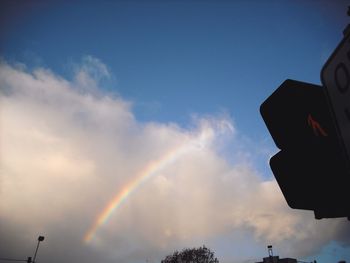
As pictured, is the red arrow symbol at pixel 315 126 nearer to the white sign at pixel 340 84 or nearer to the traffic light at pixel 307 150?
the traffic light at pixel 307 150

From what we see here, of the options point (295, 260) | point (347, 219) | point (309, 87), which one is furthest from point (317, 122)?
point (295, 260)

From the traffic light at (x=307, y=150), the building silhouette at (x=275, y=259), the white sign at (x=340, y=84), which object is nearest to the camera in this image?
the white sign at (x=340, y=84)

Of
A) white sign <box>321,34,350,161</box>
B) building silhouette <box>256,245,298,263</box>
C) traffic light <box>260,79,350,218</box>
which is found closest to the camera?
white sign <box>321,34,350,161</box>

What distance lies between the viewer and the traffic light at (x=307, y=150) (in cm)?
176

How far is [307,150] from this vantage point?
6.16 ft

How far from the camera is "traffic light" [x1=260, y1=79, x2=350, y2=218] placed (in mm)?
1763

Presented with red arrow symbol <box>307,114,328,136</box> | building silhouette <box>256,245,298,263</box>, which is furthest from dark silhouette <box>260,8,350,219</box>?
building silhouette <box>256,245,298,263</box>

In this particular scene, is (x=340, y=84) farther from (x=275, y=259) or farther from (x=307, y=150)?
(x=275, y=259)

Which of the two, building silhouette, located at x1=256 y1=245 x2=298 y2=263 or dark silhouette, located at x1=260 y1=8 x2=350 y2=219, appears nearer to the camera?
dark silhouette, located at x1=260 y1=8 x2=350 y2=219

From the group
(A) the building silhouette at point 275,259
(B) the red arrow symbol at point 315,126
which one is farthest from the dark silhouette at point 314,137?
(A) the building silhouette at point 275,259

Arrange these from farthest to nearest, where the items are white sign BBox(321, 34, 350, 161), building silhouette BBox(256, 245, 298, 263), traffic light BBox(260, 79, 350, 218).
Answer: building silhouette BBox(256, 245, 298, 263) → traffic light BBox(260, 79, 350, 218) → white sign BBox(321, 34, 350, 161)

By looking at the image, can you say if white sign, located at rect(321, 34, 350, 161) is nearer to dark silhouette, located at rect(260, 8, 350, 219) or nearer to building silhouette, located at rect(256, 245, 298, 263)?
dark silhouette, located at rect(260, 8, 350, 219)

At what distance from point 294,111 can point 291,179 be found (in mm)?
473

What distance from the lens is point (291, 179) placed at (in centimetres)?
202
